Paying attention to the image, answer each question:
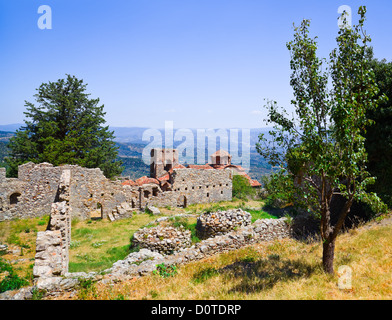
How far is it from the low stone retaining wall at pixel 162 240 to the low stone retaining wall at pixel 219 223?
1107 mm

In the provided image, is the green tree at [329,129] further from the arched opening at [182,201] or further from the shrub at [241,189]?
the shrub at [241,189]

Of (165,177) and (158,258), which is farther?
(165,177)

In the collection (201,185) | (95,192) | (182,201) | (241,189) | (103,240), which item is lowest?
(103,240)

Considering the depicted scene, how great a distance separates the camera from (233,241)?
500 inches

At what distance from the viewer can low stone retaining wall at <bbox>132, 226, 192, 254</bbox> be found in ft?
47.3

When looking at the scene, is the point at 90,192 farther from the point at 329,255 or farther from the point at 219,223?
the point at 329,255

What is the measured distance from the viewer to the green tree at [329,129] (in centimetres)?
709

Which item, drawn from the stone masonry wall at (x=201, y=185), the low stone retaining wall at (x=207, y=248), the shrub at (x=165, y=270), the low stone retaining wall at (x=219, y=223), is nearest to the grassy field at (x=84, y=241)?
the low stone retaining wall at (x=219, y=223)

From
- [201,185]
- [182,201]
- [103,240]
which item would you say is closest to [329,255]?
[103,240]

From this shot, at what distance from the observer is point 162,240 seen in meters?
14.7

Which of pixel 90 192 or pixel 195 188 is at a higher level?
pixel 90 192

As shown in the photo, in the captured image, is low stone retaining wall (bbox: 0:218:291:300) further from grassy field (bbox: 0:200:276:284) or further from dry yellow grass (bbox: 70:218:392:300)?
grassy field (bbox: 0:200:276:284)

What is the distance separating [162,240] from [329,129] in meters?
10.6
